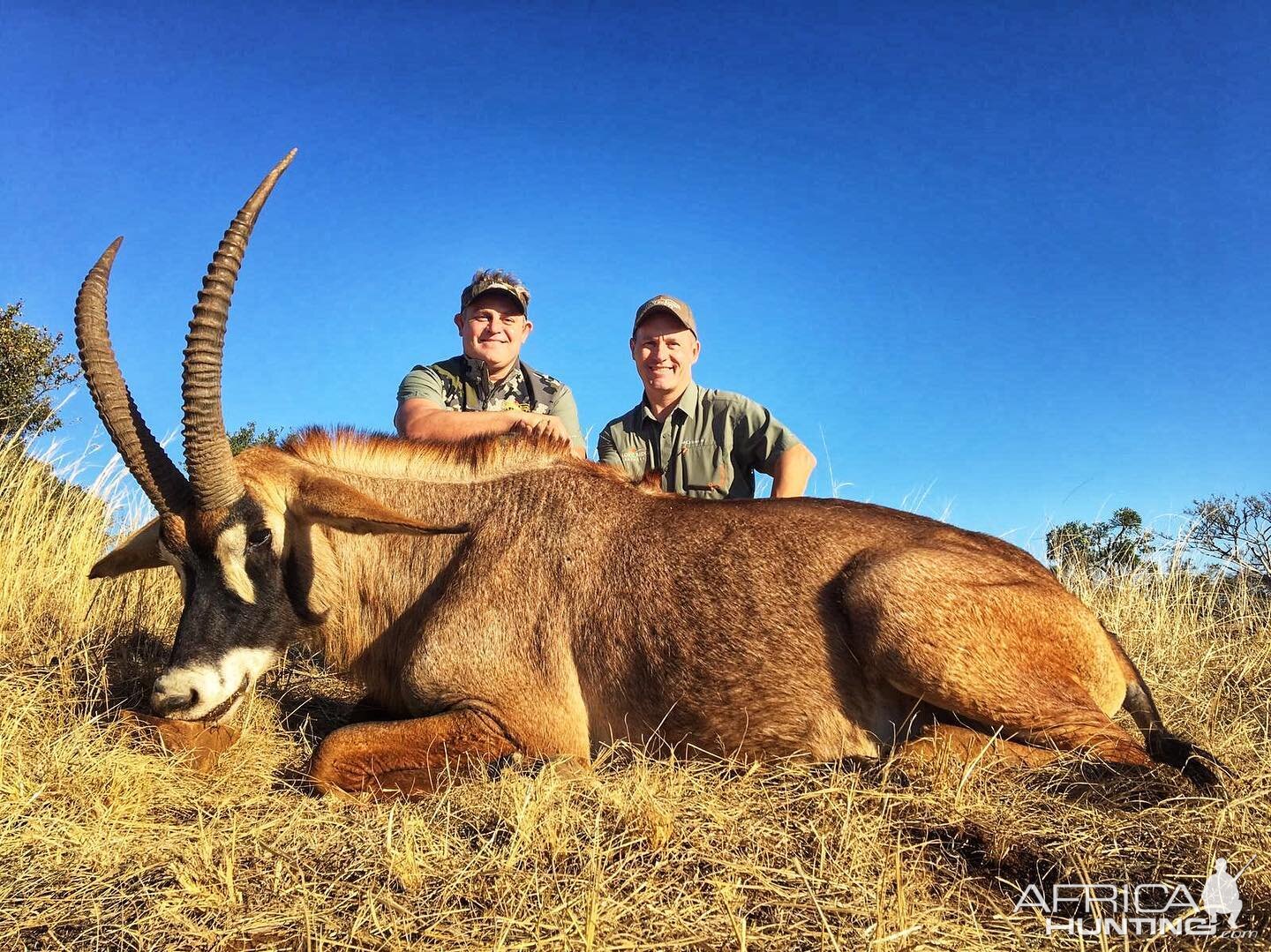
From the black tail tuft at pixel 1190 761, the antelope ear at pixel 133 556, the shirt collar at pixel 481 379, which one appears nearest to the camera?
the black tail tuft at pixel 1190 761

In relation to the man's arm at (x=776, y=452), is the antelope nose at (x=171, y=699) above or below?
below

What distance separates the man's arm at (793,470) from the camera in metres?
→ 8.20

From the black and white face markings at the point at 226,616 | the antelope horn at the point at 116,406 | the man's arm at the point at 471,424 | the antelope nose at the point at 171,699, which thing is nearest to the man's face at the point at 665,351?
the man's arm at the point at 471,424

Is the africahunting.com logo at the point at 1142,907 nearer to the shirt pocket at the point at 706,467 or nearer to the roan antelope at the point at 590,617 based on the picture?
the roan antelope at the point at 590,617

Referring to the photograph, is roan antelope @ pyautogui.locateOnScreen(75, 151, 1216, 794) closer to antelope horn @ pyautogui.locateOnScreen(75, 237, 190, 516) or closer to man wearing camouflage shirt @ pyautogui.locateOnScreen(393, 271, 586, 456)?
antelope horn @ pyautogui.locateOnScreen(75, 237, 190, 516)

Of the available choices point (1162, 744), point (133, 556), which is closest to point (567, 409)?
point (133, 556)

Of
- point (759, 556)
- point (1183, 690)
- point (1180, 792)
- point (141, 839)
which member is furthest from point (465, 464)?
point (1183, 690)

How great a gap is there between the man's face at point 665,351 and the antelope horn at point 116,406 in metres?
4.92

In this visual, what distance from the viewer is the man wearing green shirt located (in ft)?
28.5

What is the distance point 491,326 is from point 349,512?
4.56m

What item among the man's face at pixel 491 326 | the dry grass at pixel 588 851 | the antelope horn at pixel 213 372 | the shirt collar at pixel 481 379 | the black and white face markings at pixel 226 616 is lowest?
the dry grass at pixel 588 851

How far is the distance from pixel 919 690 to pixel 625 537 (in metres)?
1.77

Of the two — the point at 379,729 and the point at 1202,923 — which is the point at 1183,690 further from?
the point at 379,729

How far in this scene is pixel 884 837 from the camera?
3.32 meters
